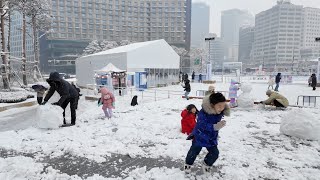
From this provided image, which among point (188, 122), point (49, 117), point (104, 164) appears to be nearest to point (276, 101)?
point (188, 122)

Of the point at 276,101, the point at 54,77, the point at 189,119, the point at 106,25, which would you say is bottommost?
the point at 189,119

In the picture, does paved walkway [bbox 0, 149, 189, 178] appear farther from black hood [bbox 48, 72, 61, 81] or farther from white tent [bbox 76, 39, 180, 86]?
white tent [bbox 76, 39, 180, 86]

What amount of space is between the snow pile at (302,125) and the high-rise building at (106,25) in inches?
2959

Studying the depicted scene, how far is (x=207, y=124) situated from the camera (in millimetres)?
3762

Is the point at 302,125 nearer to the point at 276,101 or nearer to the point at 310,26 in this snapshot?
the point at 276,101

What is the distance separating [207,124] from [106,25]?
8525 centimetres

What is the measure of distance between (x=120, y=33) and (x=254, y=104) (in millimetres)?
78911

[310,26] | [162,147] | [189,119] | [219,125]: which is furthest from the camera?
[310,26]

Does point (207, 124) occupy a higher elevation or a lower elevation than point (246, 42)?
lower

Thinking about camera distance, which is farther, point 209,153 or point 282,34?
point 282,34

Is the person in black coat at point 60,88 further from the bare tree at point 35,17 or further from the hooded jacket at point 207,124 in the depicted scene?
the bare tree at point 35,17

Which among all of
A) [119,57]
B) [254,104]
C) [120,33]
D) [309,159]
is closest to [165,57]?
[119,57]

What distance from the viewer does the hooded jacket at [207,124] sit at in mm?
3736

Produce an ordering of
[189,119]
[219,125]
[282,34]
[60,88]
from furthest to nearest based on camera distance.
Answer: [282,34] → [60,88] → [189,119] → [219,125]
